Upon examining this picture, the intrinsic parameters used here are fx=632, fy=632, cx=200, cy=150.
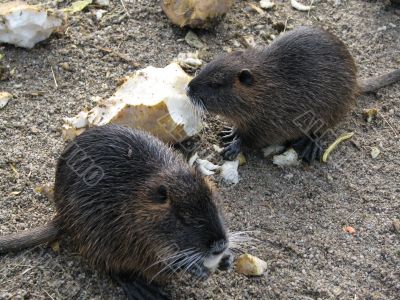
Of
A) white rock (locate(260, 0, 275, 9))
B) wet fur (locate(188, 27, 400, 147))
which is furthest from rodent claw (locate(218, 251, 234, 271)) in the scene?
white rock (locate(260, 0, 275, 9))

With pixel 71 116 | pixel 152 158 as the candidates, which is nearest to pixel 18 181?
pixel 71 116

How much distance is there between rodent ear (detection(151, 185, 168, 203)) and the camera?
3102 mm

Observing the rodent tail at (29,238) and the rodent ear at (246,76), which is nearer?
the rodent tail at (29,238)

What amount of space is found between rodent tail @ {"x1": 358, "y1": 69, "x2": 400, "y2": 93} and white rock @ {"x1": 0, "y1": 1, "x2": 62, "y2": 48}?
2293mm

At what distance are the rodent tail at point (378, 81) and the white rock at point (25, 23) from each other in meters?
2.29

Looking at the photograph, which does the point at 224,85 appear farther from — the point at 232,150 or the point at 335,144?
the point at 335,144

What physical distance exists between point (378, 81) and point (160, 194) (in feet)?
7.34

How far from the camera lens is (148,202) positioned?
10.5 ft

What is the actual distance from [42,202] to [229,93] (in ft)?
4.64

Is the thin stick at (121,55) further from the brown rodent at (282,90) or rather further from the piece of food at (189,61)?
the brown rodent at (282,90)

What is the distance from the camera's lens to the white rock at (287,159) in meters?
4.17

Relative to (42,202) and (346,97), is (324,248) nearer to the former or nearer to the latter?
(346,97)

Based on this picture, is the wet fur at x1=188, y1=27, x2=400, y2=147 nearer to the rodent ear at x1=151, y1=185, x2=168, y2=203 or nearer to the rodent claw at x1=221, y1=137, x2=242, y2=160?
the rodent claw at x1=221, y1=137, x2=242, y2=160

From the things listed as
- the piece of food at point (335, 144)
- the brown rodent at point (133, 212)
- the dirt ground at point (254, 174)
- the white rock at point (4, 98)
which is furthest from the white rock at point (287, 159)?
the white rock at point (4, 98)
